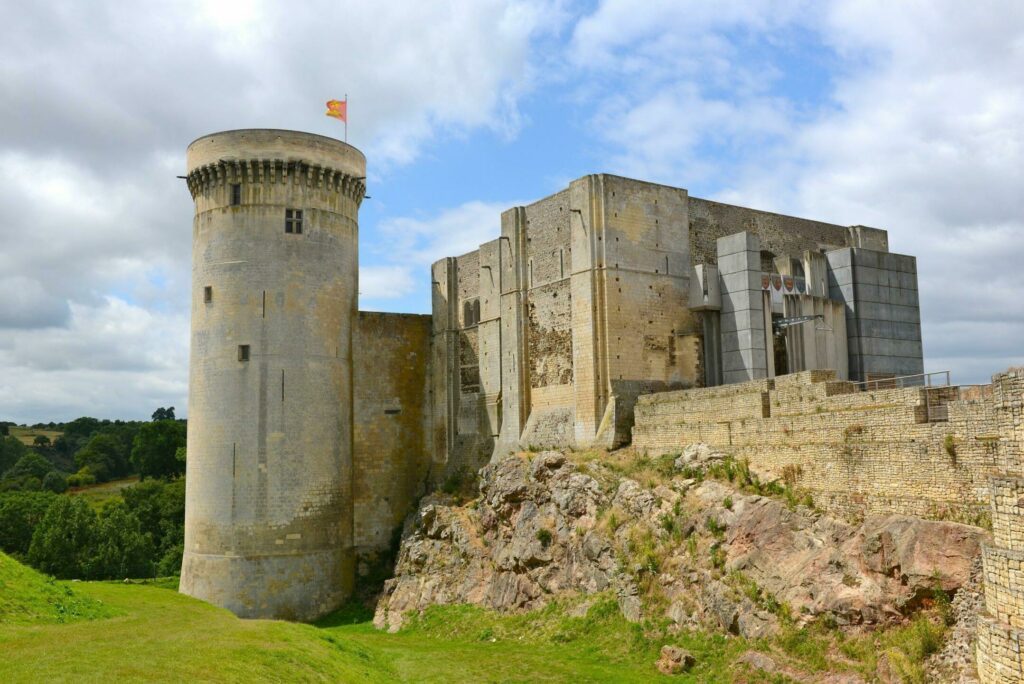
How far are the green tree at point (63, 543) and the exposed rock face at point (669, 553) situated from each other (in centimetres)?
1956

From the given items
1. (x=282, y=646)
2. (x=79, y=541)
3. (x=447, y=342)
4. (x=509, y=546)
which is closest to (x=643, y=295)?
(x=509, y=546)

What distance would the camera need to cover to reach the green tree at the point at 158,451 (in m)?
66.9

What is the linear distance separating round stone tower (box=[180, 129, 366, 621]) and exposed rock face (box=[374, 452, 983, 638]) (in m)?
3.43

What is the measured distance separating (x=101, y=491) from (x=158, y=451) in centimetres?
1061

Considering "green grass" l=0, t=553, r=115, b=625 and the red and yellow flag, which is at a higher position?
the red and yellow flag

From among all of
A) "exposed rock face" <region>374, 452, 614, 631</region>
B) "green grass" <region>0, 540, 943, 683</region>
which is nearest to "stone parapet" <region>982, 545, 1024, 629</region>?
"green grass" <region>0, 540, 943, 683</region>

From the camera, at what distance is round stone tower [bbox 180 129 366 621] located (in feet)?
96.2

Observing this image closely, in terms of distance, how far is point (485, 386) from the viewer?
32.1 m

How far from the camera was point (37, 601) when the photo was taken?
1775cm

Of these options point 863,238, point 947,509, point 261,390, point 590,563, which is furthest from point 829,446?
point 261,390

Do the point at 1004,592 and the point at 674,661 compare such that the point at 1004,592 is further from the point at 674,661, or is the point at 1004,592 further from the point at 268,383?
the point at 268,383

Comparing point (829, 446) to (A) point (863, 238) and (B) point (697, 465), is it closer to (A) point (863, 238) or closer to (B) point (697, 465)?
(B) point (697, 465)

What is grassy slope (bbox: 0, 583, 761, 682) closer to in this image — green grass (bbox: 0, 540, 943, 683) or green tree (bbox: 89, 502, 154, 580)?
green grass (bbox: 0, 540, 943, 683)

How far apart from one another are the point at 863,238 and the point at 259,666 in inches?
1009
